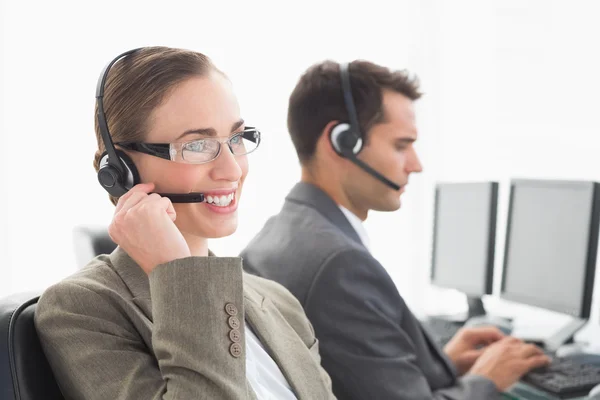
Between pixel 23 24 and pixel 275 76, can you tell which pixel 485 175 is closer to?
pixel 275 76

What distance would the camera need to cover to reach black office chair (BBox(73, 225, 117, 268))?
1.79m

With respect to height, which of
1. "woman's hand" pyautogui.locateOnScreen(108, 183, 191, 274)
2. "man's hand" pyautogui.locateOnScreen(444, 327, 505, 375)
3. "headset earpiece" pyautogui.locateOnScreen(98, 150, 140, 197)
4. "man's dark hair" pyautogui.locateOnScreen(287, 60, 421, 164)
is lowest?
"man's hand" pyautogui.locateOnScreen(444, 327, 505, 375)

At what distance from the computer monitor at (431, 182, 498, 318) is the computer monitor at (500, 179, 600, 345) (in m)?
0.11

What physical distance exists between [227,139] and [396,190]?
857 mm

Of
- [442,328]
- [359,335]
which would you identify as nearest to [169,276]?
[359,335]

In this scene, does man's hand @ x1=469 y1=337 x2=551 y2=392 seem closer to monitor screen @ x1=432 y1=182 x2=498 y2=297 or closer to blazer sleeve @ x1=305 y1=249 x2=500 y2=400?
blazer sleeve @ x1=305 y1=249 x2=500 y2=400

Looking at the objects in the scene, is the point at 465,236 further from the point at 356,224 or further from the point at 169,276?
the point at 169,276

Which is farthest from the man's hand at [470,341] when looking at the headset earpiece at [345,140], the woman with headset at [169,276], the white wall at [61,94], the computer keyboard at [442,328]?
the white wall at [61,94]

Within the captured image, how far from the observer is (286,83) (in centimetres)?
342

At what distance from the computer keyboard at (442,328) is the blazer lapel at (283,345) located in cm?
101

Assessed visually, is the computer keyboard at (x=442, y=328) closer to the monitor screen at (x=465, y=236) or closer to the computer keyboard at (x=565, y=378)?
the monitor screen at (x=465, y=236)

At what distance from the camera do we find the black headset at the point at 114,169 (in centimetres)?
104

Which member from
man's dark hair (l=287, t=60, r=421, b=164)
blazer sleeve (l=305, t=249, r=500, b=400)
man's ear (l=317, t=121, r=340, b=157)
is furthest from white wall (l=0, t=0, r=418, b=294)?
blazer sleeve (l=305, t=249, r=500, b=400)

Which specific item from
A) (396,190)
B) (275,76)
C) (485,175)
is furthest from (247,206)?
(396,190)
